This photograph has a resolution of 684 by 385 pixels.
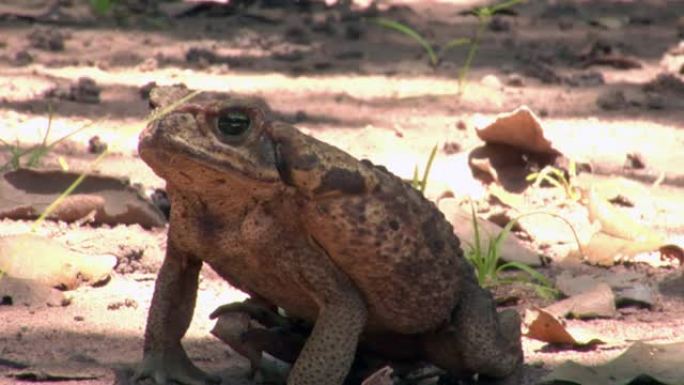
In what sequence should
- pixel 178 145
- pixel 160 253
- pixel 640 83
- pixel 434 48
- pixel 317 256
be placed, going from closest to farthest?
1. pixel 178 145
2. pixel 317 256
3. pixel 160 253
4. pixel 640 83
5. pixel 434 48

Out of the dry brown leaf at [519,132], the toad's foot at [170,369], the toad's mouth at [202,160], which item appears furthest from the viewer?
the dry brown leaf at [519,132]

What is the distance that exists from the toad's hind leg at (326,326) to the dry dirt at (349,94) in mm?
520

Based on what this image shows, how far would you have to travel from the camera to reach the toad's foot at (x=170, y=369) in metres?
3.61

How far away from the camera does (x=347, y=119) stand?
6457 millimetres

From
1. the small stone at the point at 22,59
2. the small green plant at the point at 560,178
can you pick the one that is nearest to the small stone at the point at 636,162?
the small green plant at the point at 560,178

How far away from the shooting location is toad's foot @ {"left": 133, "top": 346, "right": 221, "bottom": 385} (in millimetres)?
3607

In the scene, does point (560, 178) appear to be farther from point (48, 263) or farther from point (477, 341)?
point (48, 263)

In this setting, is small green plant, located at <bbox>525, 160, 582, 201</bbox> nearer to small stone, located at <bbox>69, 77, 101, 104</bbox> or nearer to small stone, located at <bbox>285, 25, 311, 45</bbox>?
small stone, located at <bbox>69, 77, 101, 104</bbox>

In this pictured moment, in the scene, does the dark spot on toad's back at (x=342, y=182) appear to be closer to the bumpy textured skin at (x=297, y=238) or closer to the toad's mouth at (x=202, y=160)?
the bumpy textured skin at (x=297, y=238)

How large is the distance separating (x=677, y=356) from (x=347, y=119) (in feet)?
9.56

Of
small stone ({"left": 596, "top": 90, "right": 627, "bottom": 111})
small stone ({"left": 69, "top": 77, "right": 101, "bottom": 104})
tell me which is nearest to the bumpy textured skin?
small stone ({"left": 69, "top": 77, "right": 101, "bottom": 104})

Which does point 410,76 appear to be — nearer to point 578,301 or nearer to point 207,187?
point 578,301

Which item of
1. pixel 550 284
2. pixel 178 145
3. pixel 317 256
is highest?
pixel 178 145

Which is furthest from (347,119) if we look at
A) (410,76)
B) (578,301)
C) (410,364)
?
(410,364)
